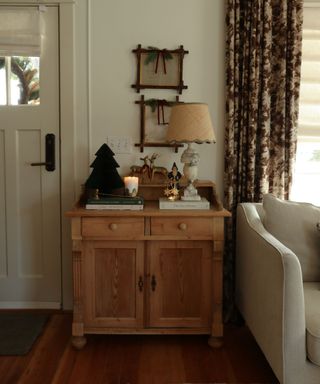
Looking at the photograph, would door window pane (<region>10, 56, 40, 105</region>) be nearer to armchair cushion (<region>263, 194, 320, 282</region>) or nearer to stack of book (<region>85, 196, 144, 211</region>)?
stack of book (<region>85, 196, 144, 211</region>)

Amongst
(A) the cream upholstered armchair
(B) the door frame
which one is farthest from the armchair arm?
(B) the door frame

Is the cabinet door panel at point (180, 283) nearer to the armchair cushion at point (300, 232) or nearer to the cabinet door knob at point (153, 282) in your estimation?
the cabinet door knob at point (153, 282)

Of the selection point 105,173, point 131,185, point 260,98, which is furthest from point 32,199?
point 260,98

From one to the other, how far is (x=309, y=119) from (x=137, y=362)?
1824 mm

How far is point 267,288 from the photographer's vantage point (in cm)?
210

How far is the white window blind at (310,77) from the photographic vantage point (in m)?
2.85

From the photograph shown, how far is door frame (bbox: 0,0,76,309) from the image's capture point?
282 centimetres

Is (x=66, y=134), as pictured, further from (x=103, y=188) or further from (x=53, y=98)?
(x=103, y=188)

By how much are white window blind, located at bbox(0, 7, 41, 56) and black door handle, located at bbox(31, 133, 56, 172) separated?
54 cm

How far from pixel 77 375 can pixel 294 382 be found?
105cm

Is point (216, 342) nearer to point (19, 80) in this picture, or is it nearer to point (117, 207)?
point (117, 207)

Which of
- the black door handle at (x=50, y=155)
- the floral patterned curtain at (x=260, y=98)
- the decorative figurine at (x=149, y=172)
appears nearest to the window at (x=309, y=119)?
the floral patterned curtain at (x=260, y=98)

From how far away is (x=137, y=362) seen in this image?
241 centimetres

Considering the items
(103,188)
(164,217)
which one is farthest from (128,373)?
(103,188)
